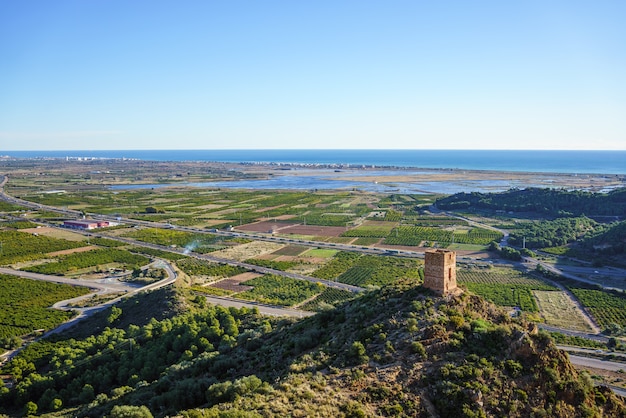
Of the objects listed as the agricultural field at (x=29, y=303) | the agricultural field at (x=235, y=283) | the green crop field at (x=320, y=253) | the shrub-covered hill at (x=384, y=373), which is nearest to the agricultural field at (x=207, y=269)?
the agricultural field at (x=235, y=283)

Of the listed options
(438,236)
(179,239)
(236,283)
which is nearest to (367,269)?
(236,283)

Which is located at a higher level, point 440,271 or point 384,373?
point 440,271

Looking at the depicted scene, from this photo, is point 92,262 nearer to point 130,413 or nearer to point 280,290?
point 280,290

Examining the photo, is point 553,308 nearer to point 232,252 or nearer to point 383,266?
point 383,266

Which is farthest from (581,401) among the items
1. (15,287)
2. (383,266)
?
(15,287)

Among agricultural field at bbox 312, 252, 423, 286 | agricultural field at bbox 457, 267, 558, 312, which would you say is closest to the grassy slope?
agricultural field at bbox 457, 267, 558, 312

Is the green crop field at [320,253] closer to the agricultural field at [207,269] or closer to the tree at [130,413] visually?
the agricultural field at [207,269]
